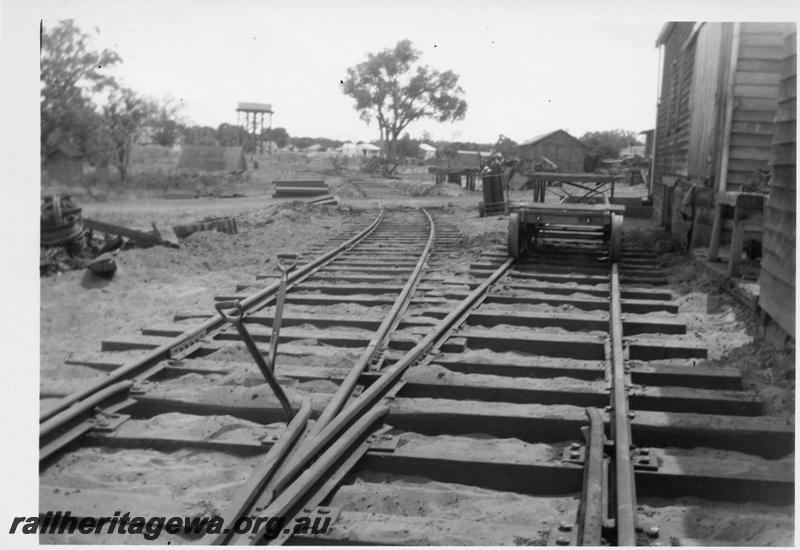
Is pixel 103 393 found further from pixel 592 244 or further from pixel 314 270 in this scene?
pixel 592 244

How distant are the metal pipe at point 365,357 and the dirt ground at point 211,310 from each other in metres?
0.31

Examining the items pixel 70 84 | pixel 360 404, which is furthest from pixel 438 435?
pixel 70 84

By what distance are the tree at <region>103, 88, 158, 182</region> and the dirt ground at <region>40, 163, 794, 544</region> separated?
215cm

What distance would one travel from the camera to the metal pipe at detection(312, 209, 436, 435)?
4.12m

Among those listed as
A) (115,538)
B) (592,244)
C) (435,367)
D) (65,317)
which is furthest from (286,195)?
(115,538)

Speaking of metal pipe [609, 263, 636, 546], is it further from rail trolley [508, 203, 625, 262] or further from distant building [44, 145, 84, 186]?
distant building [44, 145, 84, 186]

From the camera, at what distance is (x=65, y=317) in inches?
280

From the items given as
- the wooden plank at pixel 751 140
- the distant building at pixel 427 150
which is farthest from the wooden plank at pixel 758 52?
the distant building at pixel 427 150

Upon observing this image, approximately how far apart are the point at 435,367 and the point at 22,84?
2965mm

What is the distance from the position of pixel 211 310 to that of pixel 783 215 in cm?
491

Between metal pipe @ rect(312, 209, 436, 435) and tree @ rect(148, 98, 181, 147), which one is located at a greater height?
tree @ rect(148, 98, 181, 147)

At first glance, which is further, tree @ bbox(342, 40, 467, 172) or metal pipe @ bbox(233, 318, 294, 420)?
tree @ bbox(342, 40, 467, 172)

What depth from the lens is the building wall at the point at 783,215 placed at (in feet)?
17.8

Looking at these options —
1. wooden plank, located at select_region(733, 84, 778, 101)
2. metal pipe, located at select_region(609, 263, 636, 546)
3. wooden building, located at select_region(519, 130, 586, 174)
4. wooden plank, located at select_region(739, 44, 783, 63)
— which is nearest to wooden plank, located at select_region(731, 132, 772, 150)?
wooden plank, located at select_region(733, 84, 778, 101)
